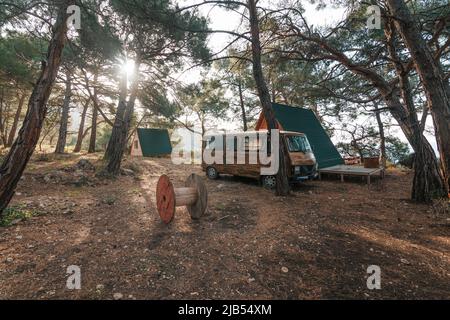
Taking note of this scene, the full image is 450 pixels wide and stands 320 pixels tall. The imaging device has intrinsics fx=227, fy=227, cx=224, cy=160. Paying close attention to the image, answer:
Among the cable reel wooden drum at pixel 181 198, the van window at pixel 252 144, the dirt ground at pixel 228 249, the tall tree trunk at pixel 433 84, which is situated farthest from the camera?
the van window at pixel 252 144

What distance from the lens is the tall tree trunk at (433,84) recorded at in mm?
4863

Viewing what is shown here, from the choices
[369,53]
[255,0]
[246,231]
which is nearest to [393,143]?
[369,53]

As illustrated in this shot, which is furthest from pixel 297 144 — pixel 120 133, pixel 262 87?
pixel 120 133

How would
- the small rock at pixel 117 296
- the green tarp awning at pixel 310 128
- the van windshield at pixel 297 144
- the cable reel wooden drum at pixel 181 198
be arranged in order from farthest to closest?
the green tarp awning at pixel 310 128
the van windshield at pixel 297 144
the cable reel wooden drum at pixel 181 198
the small rock at pixel 117 296

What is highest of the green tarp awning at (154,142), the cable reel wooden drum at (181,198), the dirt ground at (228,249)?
the green tarp awning at (154,142)

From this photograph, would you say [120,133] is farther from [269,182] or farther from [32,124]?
[269,182]

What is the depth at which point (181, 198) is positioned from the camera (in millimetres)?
5090

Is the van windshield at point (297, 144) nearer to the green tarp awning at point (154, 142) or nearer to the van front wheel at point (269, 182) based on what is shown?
the van front wheel at point (269, 182)

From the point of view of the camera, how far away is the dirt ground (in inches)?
113

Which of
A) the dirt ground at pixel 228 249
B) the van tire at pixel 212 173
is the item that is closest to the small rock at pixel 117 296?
the dirt ground at pixel 228 249

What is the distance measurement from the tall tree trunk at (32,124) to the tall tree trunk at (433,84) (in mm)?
7464
